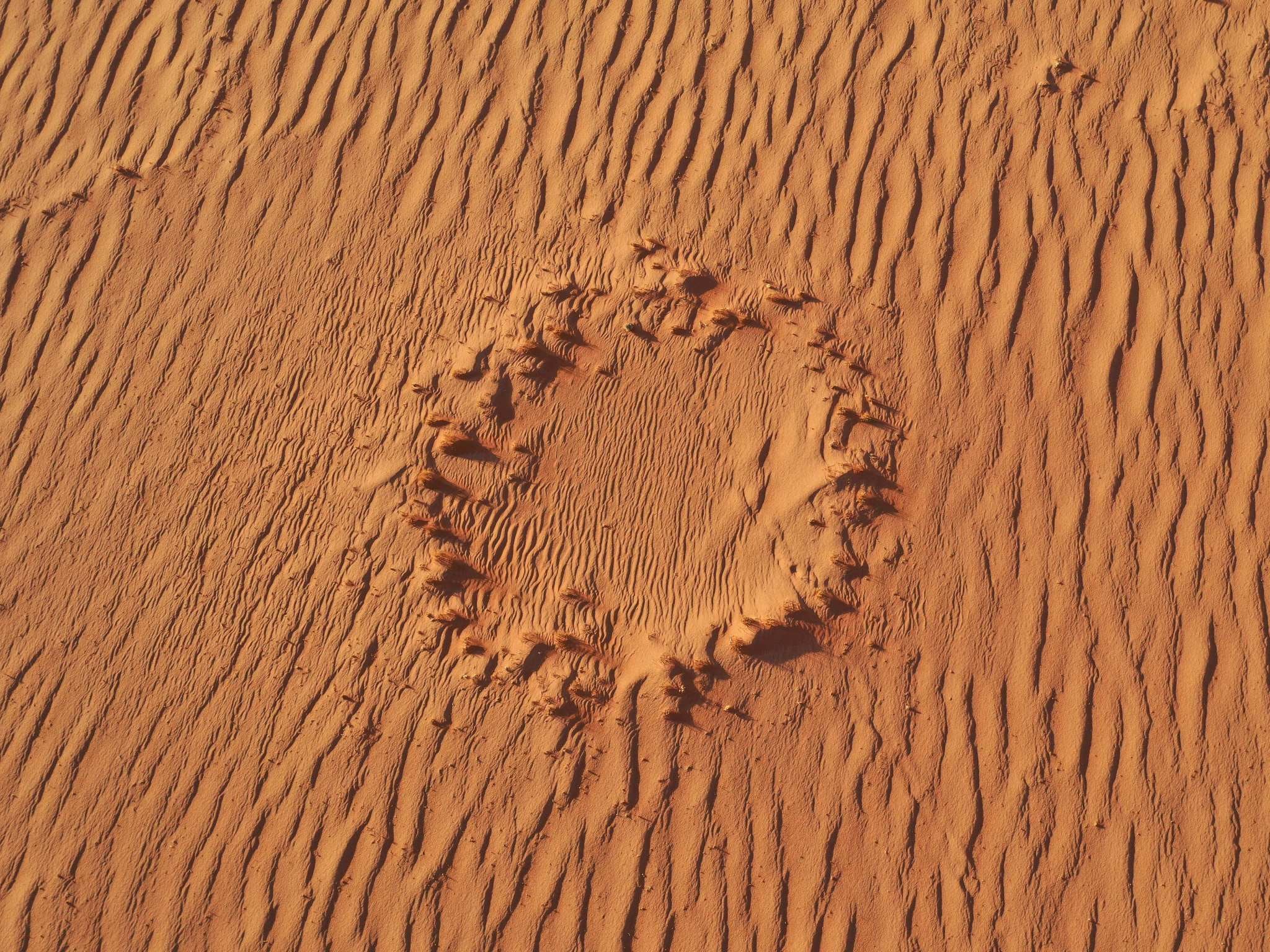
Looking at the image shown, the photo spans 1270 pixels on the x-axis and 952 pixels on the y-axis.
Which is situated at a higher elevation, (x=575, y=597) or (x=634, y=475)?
(x=634, y=475)

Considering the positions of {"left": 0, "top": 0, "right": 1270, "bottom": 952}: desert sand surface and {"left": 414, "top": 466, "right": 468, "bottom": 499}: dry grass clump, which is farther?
{"left": 414, "top": 466, "right": 468, "bottom": 499}: dry grass clump

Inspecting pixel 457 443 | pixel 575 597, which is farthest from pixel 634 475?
pixel 457 443

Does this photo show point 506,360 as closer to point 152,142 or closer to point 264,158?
point 264,158

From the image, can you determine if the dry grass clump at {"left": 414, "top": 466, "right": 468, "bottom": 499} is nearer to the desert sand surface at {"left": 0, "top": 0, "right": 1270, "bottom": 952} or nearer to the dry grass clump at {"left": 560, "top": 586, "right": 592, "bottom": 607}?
the desert sand surface at {"left": 0, "top": 0, "right": 1270, "bottom": 952}

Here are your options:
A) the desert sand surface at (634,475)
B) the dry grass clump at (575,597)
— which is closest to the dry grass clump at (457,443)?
the desert sand surface at (634,475)

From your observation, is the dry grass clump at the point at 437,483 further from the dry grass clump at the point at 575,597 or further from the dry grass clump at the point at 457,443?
the dry grass clump at the point at 575,597

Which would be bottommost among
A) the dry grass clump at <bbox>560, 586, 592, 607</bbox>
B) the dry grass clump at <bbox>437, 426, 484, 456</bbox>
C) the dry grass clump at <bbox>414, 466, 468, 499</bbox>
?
the dry grass clump at <bbox>560, 586, 592, 607</bbox>

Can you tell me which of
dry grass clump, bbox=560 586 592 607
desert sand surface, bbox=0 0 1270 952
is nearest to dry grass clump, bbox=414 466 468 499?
desert sand surface, bbox=0 0 1270 952

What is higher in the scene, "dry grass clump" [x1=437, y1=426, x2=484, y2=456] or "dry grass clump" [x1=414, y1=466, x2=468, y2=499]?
"dry grass clump" [x1=437, y1=426, x2=484, y2=456]

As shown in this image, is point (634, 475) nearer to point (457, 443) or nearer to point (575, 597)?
point (575, 597)
